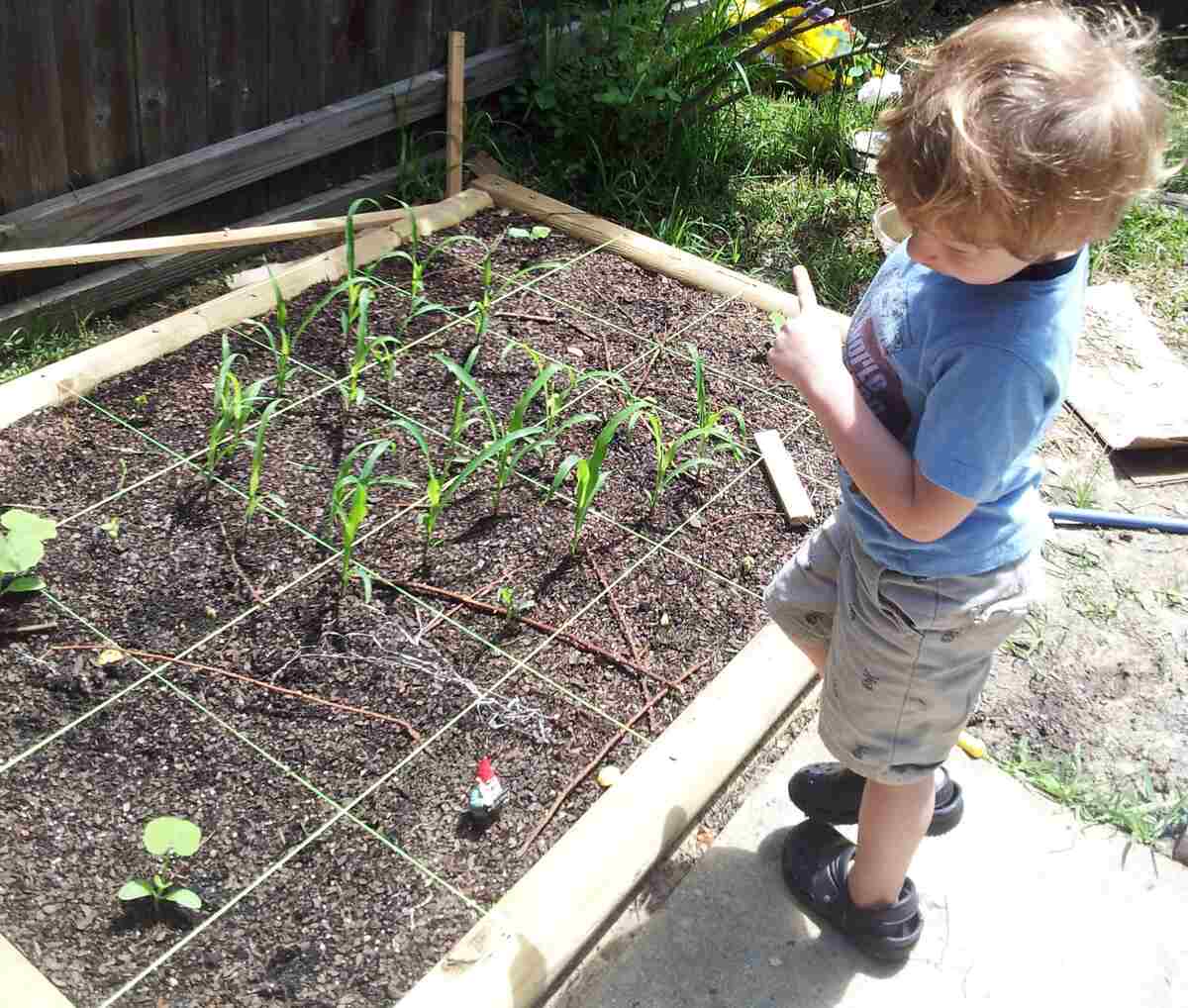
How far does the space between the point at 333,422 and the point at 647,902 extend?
1386 mm

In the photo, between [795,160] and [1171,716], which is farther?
[795,160]

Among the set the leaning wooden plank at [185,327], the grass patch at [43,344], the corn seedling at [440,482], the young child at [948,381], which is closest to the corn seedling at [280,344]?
the leaning wooden plank at [185,327]

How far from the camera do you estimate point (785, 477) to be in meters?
2.97

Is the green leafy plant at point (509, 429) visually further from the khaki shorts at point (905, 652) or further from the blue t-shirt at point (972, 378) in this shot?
the blue t-shirt at point (972, 378)

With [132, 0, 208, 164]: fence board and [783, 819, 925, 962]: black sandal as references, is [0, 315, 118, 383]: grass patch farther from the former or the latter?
[783, 819, 925, 962]: black sandal

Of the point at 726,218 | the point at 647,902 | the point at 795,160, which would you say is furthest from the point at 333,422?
the point at 795,160

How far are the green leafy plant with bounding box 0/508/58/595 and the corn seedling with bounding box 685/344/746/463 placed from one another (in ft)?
4.71

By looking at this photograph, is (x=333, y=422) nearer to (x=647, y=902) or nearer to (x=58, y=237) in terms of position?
(x=58, y=237)

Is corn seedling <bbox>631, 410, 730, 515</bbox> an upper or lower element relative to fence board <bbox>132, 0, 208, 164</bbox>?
lower

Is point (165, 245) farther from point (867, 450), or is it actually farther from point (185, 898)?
point (867, 450)

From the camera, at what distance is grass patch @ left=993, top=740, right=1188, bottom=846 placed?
2396mm

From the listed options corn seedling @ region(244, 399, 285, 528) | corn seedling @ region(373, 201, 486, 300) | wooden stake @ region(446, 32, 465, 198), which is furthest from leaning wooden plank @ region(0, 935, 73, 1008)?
wooden stake @ region(446, 32, 465, 198)

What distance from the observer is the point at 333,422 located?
116 inches

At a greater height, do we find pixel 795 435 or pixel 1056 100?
pixel 1056 100
